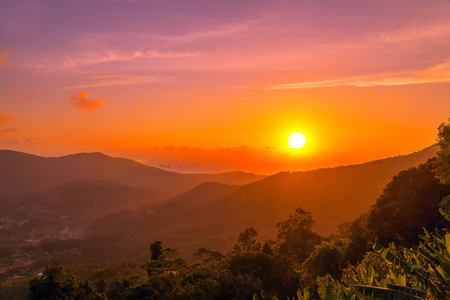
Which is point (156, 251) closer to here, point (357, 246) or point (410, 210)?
point (357, 246)

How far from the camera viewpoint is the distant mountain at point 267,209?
109m

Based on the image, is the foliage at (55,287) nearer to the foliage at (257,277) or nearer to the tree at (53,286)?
the tree at (53,286)

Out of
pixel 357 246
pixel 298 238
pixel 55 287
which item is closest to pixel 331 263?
pixel 357 246

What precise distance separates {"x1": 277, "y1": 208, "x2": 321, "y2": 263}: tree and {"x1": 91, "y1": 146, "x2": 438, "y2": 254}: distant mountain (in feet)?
93.4

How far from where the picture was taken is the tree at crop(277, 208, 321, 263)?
62716 millimetres

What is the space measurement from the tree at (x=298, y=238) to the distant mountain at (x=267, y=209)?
93.4 ft

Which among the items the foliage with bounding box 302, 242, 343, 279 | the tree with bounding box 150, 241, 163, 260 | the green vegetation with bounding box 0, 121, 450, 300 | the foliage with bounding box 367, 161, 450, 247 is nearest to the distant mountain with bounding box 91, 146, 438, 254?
the tree with bounding box 150, 241, 163, 260

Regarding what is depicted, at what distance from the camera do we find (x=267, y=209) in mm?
137875

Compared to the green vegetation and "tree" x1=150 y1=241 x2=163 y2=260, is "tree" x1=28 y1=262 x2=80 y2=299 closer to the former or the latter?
the green vegetation

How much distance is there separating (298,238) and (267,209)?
74323 mm

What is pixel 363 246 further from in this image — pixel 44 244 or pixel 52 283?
pixel 44 244

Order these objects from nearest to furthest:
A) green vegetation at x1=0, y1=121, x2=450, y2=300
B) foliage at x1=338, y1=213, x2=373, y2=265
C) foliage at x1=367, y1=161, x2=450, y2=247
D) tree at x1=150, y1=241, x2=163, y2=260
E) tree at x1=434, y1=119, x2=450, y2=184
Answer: green vegetation at x1=0, y1=121, x2=450, y2=300 < tree at x1=434, y1=119, x2=450, y2=184 < foliage at x1=367, y1=161, x2=450, y2=247 < foliage at x1=338, y1=213, x2=373, y2=265 < tree at x1=150, y1=241, x2=163, y2=260

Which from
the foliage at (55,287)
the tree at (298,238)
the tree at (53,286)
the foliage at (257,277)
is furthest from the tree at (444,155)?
the tree at (53,286)

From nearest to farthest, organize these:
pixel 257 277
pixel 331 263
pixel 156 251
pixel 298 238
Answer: pixel 257 277 → pixel 331 263 → pixel 156 251 → pixel 298 238
